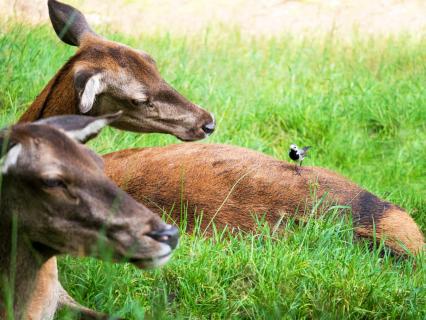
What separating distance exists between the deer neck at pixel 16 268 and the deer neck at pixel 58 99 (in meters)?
1.59

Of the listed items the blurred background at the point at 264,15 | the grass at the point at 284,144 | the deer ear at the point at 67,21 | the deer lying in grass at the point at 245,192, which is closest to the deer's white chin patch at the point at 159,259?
the grass at the point at 284,144

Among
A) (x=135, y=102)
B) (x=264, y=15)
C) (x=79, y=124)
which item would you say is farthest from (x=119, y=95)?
(x=264, y=15)

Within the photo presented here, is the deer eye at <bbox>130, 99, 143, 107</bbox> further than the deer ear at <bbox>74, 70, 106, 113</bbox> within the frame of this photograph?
Yes

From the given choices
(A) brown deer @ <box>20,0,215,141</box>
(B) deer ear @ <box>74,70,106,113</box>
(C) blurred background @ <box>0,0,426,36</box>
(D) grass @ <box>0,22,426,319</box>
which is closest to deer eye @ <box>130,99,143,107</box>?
(A) brown deer @ <box>20,0,215,141</box>

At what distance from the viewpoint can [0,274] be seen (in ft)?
14.2

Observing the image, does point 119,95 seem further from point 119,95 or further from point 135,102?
point 135,102

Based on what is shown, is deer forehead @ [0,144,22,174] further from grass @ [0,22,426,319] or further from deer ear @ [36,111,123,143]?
grass @ [0,22,426,319]

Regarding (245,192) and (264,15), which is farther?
(264,15)

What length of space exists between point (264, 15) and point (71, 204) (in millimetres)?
7052

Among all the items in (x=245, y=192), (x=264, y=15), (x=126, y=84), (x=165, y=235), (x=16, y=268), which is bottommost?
(x=264, y=15)

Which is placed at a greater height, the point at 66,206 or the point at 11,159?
the point at 11,159

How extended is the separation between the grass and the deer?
30.8 inches

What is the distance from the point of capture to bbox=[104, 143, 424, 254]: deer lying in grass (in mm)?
5535

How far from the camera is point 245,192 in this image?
5.61 m
